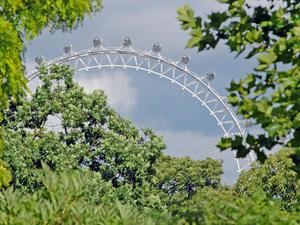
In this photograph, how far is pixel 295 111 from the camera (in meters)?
7.62

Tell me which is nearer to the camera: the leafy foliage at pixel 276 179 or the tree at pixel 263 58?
the tree at pixel 263 58

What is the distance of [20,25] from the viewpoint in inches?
714

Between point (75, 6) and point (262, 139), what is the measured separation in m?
10.8

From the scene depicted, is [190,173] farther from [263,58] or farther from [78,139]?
[263,58]

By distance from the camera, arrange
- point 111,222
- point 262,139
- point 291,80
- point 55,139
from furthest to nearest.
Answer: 1. point 55,139
2. point 111,222
3. point 262,139
4. point 291,80

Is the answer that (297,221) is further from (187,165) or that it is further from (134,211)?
(187,165)

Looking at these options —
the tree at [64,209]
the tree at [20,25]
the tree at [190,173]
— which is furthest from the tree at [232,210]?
the tree at [190,173]

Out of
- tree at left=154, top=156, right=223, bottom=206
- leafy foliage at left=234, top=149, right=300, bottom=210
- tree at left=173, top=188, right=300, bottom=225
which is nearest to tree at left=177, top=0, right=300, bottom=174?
tree at left=173, top=188, right=300, bottom=225

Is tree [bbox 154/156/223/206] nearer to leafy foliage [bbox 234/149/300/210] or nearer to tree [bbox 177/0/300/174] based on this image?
leafy foliage [bbox 234/149/300/210]

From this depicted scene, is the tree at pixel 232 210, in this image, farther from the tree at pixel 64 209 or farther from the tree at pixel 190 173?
the tree at pixel 190 173

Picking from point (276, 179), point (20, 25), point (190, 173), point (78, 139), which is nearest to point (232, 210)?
point (20, 25)

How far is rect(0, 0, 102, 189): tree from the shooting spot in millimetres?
16938

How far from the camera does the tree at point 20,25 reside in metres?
16.9

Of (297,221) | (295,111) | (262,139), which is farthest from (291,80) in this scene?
(297,221)
